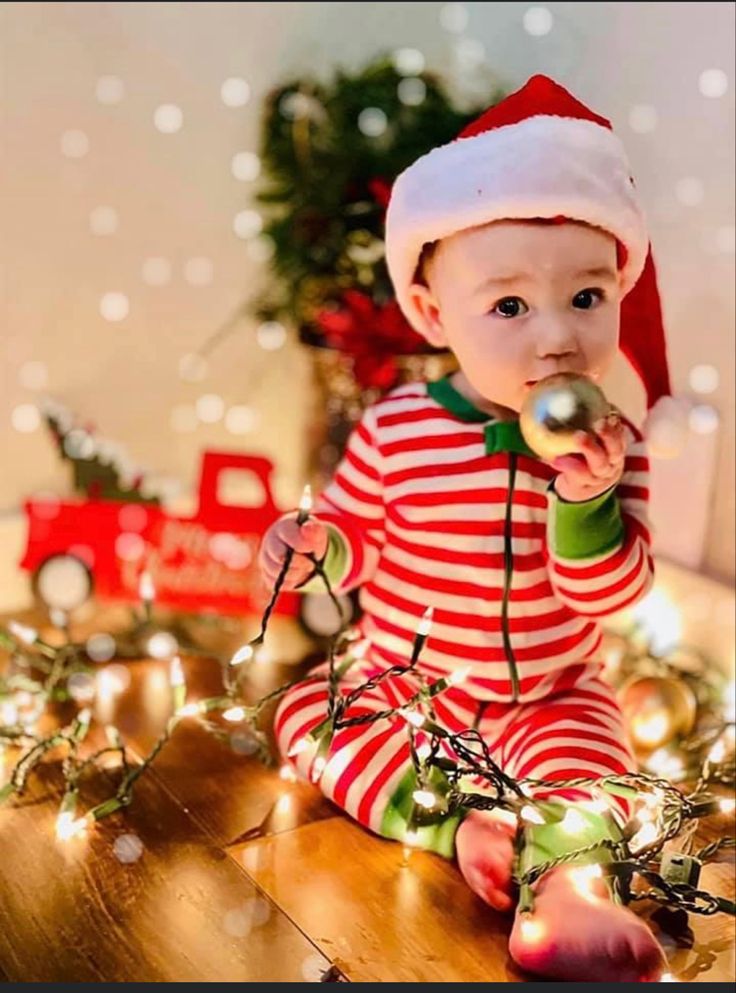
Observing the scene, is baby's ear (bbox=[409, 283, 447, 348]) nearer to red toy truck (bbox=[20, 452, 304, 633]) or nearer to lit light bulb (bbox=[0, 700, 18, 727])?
red toy truck (bbox=[20, 452, 304, 633])

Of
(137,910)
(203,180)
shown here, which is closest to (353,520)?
(137,910)

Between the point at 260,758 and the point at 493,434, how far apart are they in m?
0.33

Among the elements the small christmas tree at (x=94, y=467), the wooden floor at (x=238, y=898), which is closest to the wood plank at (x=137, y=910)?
the wooden floor at (x=238, y=898)

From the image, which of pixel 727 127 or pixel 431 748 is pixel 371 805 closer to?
pixel 431 748

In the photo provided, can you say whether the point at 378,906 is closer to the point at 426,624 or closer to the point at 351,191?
the point at 426,624

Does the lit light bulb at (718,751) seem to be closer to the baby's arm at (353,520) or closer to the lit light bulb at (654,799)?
the lit light bulb at (654,799)

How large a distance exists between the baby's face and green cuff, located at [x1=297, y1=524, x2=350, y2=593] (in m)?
0.19

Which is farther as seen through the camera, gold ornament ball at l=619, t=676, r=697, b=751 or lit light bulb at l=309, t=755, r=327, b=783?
gold ornament ball at l=619, t=676, r=697, b=751

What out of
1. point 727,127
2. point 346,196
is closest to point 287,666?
point 346,196

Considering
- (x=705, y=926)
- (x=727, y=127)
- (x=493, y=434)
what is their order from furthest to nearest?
(x=727, y=127) < (x=493, y=434) < (x=705, y=926)

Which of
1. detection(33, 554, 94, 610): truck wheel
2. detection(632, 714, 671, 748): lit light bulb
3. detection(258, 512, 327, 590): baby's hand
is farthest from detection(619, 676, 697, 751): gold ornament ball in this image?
detection(33, 554, 94, 610): truck wheel

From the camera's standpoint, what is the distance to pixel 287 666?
1.21m

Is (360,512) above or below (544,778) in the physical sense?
above

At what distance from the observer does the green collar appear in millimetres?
946
